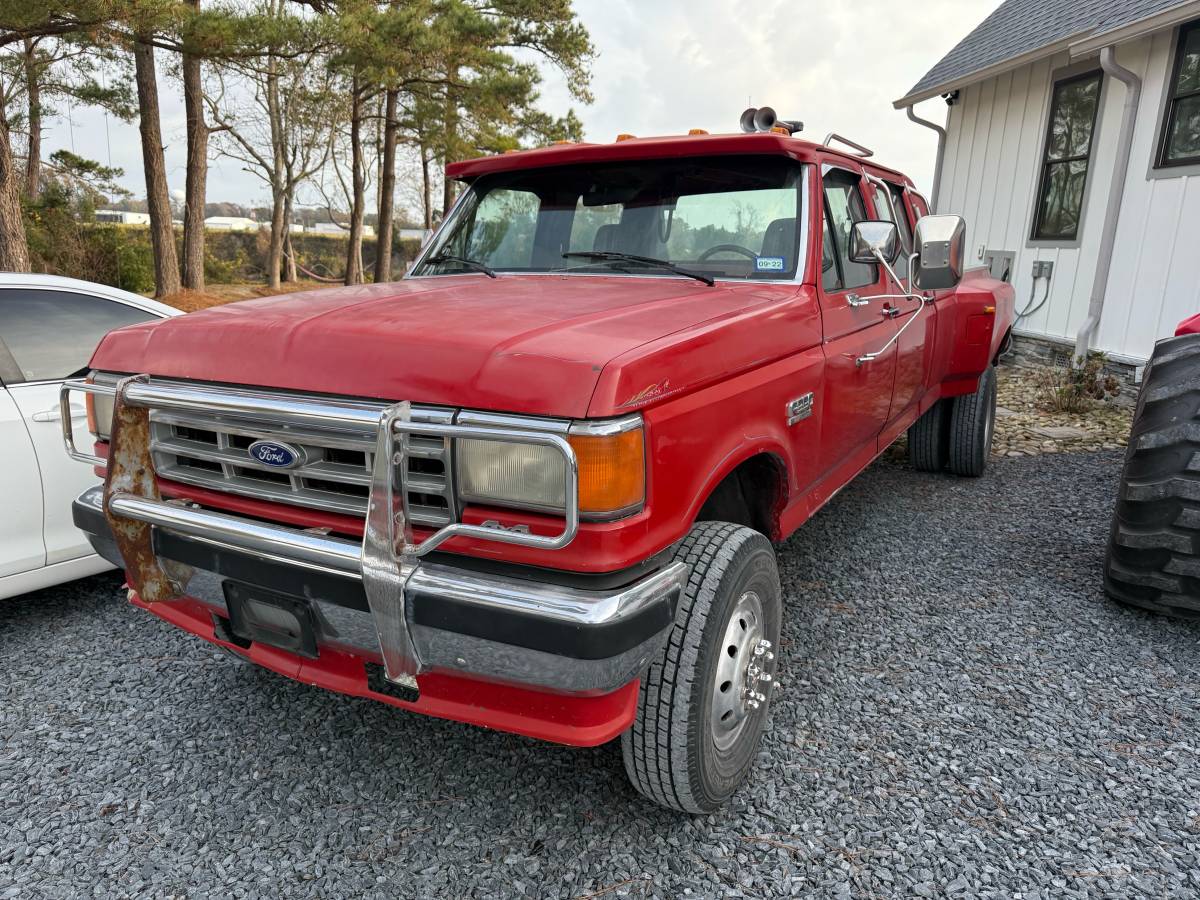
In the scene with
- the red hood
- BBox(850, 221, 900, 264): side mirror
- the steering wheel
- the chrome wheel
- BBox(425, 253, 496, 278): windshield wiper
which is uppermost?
BBox(850, 221, 900, 264): side mirror

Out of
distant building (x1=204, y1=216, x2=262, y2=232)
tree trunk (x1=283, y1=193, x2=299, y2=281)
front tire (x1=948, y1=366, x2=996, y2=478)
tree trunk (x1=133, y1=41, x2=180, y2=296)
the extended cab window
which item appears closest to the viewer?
the extended cab window

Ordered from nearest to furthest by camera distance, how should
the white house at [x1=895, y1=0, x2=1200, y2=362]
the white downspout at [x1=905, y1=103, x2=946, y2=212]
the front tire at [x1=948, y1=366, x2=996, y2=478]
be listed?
1. the front tire at [x1=948, y1=366, x2=996, y2=478]
2. the white house at [x1=895, y1=0, x2=1200, y2=362]
3. the white downspout at [x1=905, y1=103, x2=946, y2=212]

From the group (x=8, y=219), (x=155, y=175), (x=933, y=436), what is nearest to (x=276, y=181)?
(x=155, y=175)

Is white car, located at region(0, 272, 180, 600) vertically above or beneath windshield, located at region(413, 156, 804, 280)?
beneath

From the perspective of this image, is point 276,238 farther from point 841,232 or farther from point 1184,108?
point 841,232

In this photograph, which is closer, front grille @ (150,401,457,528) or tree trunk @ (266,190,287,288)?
front grille @ (150,401,457,528)

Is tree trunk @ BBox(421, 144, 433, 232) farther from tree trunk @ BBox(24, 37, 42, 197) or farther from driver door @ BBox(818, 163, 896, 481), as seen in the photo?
driver door @ BBox(818, 163, 896, 481)

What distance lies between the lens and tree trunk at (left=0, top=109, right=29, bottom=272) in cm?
1091

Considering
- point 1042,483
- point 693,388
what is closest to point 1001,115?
→ point 1042,483

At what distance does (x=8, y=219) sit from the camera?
10984mm

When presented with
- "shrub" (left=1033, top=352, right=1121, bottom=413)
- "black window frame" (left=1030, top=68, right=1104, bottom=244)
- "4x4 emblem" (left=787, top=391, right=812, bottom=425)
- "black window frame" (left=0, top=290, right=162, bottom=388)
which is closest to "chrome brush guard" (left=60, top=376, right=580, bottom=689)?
"4x4 emblem" (left=787, top=391, right=812, bottom=425)

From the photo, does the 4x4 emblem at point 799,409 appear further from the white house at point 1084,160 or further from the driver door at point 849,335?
the white house at point 1084,160

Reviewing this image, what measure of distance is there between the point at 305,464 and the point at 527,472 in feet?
2.00

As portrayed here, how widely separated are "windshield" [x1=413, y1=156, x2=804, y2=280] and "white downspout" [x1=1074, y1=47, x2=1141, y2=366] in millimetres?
6279
